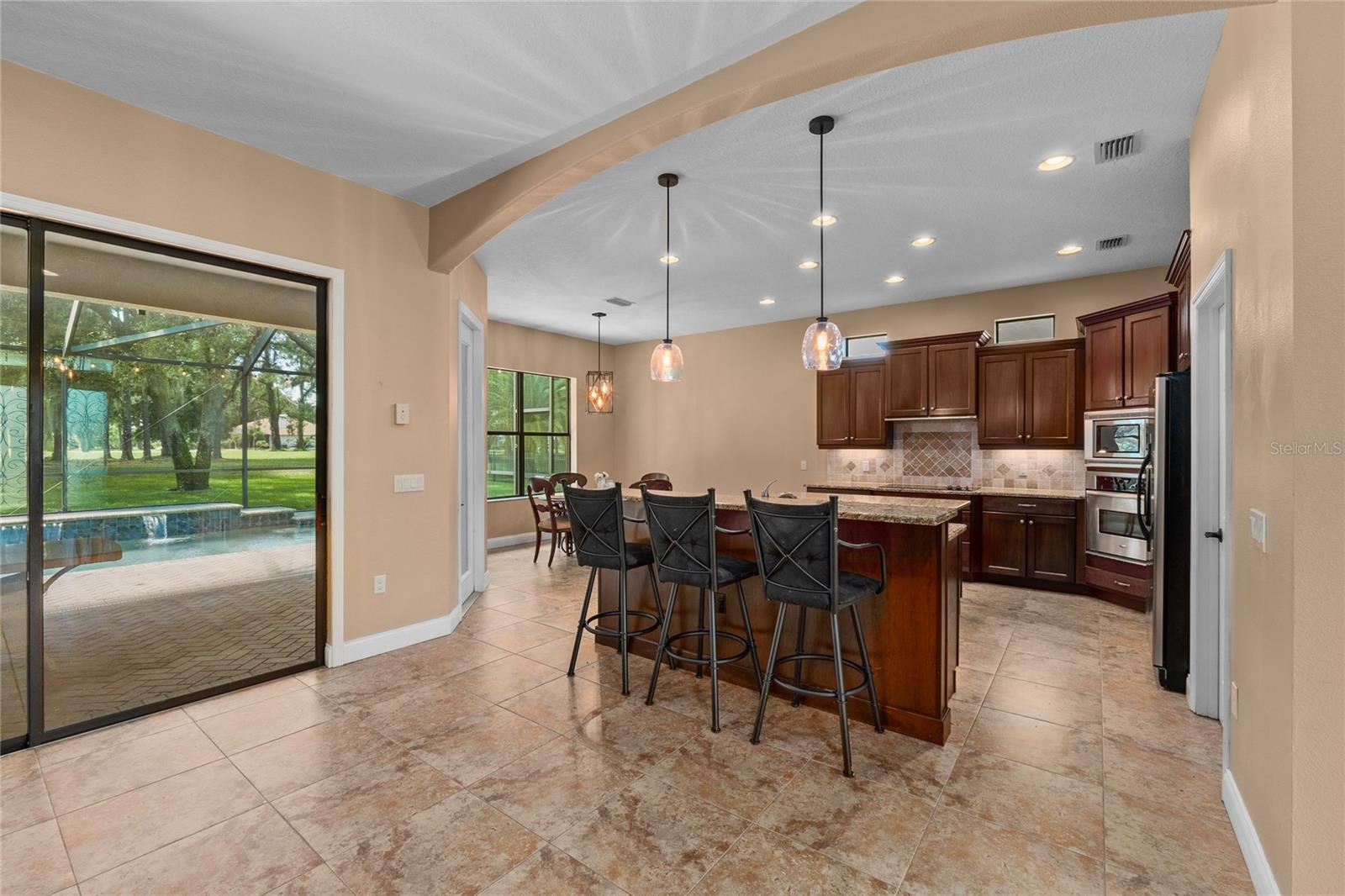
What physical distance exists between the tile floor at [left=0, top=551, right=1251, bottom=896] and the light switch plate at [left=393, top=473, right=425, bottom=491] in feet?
3.79

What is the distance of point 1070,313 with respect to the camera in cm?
Result: 538

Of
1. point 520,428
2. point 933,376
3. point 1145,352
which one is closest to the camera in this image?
point 1145,352

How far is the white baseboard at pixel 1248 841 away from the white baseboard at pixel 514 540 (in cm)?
651

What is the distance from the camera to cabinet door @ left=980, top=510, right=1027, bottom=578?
5.22 m

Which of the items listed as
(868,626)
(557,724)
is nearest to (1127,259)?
(868,626)

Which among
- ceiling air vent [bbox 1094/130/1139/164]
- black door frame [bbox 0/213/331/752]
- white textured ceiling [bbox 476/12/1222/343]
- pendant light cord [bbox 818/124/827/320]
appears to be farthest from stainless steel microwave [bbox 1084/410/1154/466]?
black door frame [bbox 0/213/331/752]

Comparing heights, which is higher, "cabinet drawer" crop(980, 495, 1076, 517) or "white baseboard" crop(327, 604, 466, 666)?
"cabinet drawer" crop(980, 495, 1076, 517)

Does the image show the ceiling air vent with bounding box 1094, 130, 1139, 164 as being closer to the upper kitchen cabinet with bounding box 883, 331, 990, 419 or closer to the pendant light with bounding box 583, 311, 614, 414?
the upper kitchen cabinet with bounding box 883, 331, 990, 419

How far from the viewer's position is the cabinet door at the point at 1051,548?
16.4 ft

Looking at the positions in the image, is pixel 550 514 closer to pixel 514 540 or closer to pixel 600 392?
pixel 514 540

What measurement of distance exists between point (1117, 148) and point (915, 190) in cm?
99

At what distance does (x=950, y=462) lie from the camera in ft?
19.8
